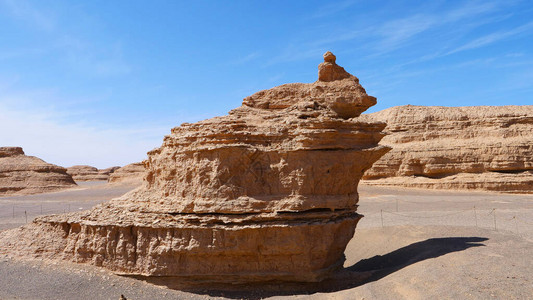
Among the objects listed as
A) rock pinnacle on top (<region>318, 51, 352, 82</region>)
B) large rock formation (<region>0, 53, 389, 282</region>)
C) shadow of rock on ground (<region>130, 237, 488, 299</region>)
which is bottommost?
shadow of rock on ground (<region>130, 237, 488, 299</region>)

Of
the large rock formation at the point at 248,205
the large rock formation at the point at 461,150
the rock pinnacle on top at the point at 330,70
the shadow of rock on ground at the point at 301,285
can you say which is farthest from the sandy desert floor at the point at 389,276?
the large rock formation at the point at 461,150

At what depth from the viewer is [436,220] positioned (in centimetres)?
2059

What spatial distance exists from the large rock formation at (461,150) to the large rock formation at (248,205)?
25.3m

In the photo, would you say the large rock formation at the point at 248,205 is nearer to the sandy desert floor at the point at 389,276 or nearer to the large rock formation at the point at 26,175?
the sandy desert floor at the point at 389,276

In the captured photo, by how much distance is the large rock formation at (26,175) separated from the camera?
4488cm

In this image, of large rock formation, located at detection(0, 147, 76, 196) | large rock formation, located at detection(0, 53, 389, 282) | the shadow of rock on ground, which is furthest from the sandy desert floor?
large rock formation, located at detection(0, 147, 76, 196)

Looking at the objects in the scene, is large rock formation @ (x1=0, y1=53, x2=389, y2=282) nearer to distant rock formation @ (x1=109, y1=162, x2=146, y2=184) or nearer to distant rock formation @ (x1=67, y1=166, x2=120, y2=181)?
distant rock formation @ (x1=109, y1=162, x2=146, y2=184)

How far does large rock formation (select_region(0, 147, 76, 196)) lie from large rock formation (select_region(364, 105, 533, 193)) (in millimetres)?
38114

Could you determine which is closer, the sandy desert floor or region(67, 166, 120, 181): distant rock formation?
the sandy desert floor

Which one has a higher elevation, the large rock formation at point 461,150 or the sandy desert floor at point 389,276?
the large rock formation at point 461,150

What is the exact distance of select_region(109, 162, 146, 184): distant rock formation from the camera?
51.8 meters

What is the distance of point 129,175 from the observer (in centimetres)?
5391

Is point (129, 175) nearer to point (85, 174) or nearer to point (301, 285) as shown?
point (85, 174)

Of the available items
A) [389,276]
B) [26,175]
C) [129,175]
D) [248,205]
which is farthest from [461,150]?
[26,175]
